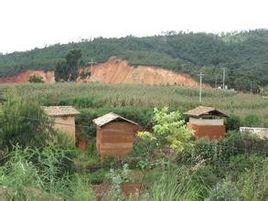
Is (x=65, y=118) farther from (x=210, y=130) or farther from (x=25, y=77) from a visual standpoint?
(x=25, y=77)

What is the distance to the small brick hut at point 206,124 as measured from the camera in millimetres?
31892

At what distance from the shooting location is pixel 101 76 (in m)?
88.6

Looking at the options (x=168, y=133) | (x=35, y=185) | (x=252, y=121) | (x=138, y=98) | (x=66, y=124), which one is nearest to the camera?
(x=35, y=185)

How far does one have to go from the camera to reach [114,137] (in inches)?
1137

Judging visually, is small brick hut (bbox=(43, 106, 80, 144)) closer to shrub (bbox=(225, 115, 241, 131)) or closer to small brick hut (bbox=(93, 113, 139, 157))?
small brick hut (bbox=(93, 113, 139, 157))

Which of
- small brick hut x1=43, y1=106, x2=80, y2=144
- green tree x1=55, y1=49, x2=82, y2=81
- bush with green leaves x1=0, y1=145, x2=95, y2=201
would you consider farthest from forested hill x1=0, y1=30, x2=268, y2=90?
bush with green leaves x1=0, y1=145, x2=95, y2=201

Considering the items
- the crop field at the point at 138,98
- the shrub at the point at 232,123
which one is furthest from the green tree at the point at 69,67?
the shrub at the point at 232,123

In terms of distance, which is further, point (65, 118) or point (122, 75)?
point (122, 75)

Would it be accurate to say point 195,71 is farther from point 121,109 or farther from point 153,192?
point 153,192

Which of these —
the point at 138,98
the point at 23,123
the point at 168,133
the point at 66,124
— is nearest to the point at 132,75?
the point at 138,98

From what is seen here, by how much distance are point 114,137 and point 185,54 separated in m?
69.2

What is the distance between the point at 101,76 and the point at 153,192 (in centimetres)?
8502

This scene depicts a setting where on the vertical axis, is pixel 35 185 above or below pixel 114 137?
above

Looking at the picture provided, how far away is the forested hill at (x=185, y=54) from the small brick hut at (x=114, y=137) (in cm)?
4006
